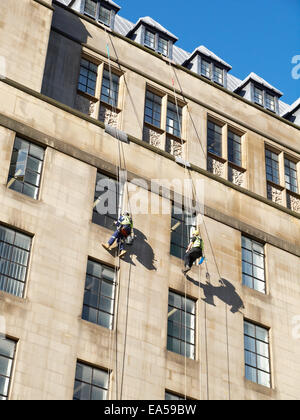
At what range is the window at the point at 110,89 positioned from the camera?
40719 mm

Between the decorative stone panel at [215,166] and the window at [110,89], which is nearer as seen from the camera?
the window at [110,89]

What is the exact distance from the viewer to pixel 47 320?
31.2m

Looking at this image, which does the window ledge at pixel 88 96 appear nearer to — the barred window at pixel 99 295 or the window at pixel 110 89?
the window at pixel 110 89

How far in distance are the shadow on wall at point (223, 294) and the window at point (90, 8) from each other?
52.2ft

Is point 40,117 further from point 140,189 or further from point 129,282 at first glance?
point 129,282

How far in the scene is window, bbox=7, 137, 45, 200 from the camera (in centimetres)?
3409

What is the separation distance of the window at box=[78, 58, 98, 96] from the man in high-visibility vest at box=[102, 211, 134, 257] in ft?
26.5

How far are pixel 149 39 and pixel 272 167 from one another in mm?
9478

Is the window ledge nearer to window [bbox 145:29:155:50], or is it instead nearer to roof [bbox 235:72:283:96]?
window [bbox 145:29:155:50]

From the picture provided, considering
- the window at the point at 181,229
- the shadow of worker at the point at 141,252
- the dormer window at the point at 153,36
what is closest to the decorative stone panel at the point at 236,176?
the window at the point at 181,229

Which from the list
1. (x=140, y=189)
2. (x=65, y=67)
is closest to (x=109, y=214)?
(x=140, y=189)

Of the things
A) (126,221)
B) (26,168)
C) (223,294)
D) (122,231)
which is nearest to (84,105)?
A: (26,168)

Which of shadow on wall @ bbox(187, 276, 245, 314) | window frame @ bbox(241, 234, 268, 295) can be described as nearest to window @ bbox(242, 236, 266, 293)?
window frame @ bbox(241, 234, 268, 295)
